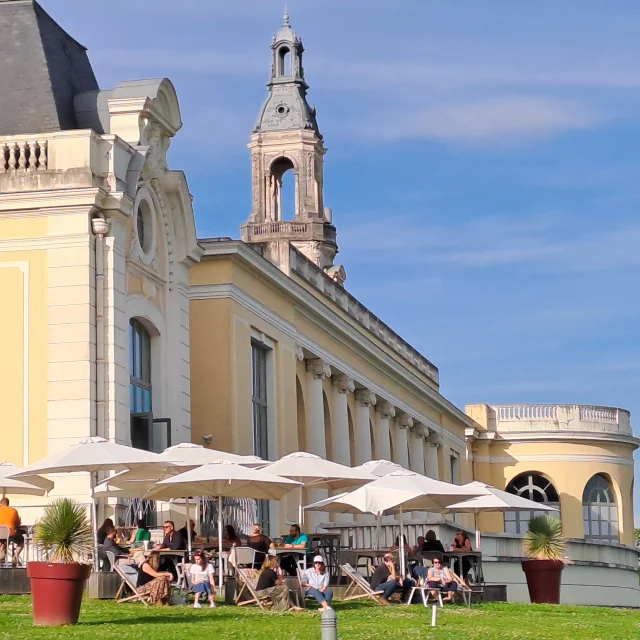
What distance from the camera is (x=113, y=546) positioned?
25016mm

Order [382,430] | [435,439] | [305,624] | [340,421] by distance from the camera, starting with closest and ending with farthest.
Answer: [305,624]
[340,421]
[382,430]
[435,439]

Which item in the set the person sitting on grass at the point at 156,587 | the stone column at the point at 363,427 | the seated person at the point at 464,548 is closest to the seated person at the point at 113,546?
the person sitting on grass at the point at 156,587

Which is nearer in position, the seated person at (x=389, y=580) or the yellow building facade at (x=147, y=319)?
the seated person at (x=389, y=580)

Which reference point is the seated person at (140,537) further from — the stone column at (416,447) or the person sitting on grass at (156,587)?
the stone column at (416,447)

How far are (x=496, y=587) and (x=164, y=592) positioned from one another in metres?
8.06

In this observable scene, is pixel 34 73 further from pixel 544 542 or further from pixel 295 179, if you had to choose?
pixel 295 179

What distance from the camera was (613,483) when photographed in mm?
72500

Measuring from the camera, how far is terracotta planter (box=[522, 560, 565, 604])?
29.0 meters

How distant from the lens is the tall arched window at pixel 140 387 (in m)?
32.2

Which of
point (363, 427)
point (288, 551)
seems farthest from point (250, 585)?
point (363, 427)

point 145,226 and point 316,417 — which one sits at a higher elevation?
point 145,226

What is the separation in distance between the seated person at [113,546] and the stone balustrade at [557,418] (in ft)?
160

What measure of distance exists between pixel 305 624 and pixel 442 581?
18.2 feet

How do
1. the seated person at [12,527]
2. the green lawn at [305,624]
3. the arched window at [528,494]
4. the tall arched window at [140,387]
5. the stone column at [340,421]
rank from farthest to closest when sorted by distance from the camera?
the arched window at [528,494] → the stone column at [340,421] → the tall arched window at [140,387] → the seated person at [12,527] → the green lawn at [305,624]
